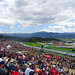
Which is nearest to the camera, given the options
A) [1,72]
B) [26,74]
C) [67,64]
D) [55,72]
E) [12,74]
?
[1,72]

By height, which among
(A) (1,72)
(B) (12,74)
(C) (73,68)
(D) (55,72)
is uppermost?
(A) (1,72)

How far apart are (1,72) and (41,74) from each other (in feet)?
8.40

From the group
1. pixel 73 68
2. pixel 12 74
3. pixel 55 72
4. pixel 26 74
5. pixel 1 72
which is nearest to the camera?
pixel 1 72

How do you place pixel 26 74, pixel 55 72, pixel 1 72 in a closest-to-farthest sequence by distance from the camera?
pixel 1 72
pixel 26 74
pixel 55 72

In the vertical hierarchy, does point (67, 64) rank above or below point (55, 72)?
below

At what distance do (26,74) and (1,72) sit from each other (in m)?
1.83

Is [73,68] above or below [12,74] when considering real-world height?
below

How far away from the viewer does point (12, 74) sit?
4.11 m

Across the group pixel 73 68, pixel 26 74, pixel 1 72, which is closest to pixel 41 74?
pixel 26 74

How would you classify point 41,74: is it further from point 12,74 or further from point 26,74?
point 12,74

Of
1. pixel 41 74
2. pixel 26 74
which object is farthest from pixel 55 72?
pixel 26 74

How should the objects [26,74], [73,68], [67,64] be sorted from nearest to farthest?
[26,74] → [73,68] → [67,64]

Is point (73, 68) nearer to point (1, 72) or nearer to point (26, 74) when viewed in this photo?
point (26, 74)

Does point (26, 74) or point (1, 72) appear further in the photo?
point (26, 74)
